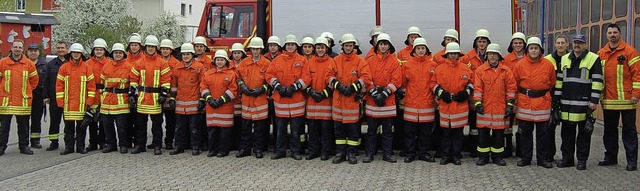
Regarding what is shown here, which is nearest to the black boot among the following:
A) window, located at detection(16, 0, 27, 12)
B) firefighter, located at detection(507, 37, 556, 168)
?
firefighter, located at detection(507, 37, 556, 168)

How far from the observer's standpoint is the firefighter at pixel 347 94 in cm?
808

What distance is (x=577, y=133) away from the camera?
8086 millimetres

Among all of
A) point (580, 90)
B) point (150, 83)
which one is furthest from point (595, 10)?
point (150, 83)

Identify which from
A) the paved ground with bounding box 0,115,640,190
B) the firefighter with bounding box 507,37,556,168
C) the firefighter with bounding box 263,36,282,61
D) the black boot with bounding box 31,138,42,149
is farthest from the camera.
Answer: the black boot with bounding box 31,138,42,149

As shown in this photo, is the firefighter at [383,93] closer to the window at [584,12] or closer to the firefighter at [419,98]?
the firefighter at [419,98]

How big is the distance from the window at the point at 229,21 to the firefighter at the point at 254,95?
4444 millimetres

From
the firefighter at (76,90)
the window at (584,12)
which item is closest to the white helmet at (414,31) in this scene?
the firefighter at (76,90)

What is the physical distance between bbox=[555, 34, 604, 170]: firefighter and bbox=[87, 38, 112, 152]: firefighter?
20.1ft

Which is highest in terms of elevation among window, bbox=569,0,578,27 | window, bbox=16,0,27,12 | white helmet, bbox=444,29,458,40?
window, bbox=16,0,27,12

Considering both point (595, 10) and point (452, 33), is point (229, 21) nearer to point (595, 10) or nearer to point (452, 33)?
point (452, 33)

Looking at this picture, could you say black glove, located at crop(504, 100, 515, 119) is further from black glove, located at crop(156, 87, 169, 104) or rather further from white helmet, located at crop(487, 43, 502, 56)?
black glove, located at crop(156, 87, 169, 104)

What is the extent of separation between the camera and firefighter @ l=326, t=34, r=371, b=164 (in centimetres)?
808

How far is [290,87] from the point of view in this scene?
8.23 metres

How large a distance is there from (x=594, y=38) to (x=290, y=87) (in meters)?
7.71
